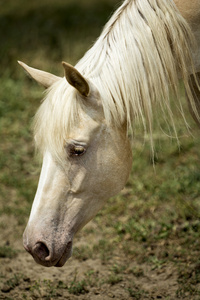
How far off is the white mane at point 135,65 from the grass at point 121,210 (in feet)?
1.38

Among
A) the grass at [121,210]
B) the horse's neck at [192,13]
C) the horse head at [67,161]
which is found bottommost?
the grass at [121,210]

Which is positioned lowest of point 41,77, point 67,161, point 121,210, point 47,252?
point 121,210

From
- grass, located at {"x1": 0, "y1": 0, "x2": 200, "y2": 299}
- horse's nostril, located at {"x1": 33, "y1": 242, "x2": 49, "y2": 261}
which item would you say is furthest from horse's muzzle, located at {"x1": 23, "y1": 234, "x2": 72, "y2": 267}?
grass, located at {"x1": 0, "y1": 0, "x2": 200, "y2": 299}

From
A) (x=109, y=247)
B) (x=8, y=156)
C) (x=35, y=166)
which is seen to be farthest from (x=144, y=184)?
(x=8, y=156)

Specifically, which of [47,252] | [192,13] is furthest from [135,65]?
[47,252]

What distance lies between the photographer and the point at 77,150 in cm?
224

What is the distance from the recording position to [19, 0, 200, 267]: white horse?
2230 millimetres

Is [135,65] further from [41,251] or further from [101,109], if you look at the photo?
[41,251]

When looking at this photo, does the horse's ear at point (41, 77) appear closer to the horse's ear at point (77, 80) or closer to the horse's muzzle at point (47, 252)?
the horse's ear at point (77, 80)

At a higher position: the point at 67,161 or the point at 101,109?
the point at 101,109

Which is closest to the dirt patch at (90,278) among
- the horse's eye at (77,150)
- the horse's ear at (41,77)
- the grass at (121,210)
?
the grass at (121,210)

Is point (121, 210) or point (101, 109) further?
point (121, 210)

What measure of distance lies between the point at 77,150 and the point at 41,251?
1.69 ft

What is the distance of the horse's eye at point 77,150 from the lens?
2.24 m
